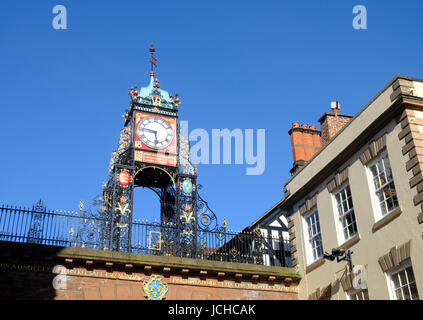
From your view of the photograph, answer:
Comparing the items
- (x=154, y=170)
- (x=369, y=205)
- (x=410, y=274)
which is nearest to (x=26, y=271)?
(x=154, y=170)

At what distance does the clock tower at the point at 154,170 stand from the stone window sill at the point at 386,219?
7.36 metres

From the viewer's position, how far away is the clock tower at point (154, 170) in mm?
21062

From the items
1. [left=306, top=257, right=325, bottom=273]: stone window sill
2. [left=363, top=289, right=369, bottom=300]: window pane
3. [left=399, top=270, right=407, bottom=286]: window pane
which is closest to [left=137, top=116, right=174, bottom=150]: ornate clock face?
[left=306, top=257, right=325, bottom=273]: stone window sill

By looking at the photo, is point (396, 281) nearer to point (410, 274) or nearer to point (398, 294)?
point (398, 294)

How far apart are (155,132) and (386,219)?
11.8m

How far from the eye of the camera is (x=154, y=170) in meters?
23.9

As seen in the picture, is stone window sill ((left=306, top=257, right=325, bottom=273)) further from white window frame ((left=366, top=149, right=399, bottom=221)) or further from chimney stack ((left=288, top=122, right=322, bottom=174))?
chimney stack ((left=288, top=122, right=322, bottom=174))

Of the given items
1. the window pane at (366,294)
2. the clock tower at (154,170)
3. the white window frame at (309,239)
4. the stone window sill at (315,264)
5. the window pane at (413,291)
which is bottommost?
the window pane at (413,291)

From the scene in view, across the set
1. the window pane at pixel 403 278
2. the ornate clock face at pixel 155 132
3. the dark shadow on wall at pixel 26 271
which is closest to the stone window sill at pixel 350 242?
the window pane at pixel 403 278

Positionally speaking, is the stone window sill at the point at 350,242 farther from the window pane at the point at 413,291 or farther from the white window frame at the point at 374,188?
the window pane at the point at 413,291
